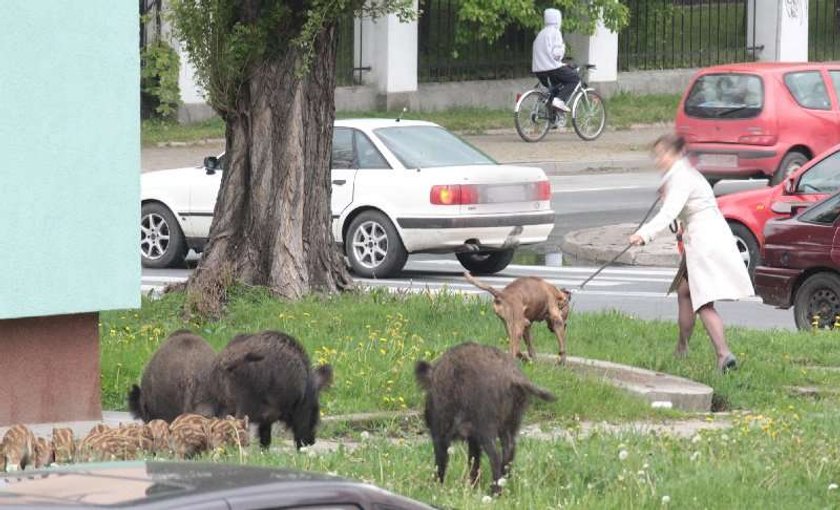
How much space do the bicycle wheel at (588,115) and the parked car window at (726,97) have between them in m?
6.74

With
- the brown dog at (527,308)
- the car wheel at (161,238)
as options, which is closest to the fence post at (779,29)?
the car wheel at (161,238)

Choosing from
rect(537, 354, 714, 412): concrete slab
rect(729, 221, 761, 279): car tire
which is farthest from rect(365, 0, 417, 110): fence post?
rect(537, 354, 714, 412): concrete slab

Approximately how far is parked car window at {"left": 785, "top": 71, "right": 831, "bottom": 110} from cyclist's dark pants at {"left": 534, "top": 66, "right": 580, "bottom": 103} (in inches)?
261

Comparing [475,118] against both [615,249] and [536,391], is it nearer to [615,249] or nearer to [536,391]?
[615,249]

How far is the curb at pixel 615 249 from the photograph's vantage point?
20.6m

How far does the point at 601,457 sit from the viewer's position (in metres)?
8.62

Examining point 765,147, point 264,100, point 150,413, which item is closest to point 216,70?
point 264,100

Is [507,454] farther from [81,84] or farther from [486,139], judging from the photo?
[486,139]

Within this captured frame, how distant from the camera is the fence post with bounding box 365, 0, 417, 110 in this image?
3281 centimetres

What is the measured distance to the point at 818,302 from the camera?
15.0 metres

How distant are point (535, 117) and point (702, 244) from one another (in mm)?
19281

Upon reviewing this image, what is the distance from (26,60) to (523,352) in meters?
3.89

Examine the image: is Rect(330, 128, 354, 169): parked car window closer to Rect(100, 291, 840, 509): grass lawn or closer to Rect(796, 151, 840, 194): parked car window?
Rect(796, 151, 840, 194): parked car window

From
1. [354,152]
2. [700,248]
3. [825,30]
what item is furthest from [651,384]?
[825,30]
